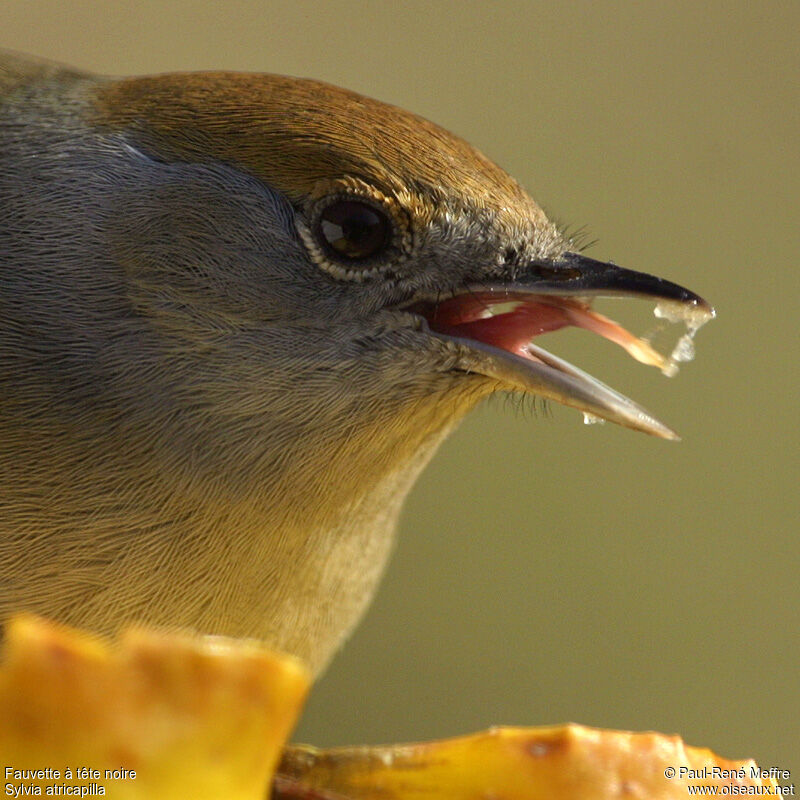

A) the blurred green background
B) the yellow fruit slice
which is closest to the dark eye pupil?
the yellow fruit slice

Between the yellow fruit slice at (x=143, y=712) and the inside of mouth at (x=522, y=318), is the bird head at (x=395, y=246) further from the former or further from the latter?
the yellow fruit slice at (x=143, y=712)

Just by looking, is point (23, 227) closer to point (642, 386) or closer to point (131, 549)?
point (131, 549)

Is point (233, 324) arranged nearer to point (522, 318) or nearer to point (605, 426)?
point (522, 318)

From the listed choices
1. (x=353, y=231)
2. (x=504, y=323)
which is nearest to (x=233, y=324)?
(x=353, y=231)

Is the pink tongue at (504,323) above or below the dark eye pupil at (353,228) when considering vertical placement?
below

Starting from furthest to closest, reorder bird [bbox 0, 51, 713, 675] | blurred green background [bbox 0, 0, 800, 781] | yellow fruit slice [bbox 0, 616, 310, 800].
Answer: blurred green background [bbox 0, 0, 800, 781]
bird [bbox 0, 51, 713, 675]
yellow fruit slice [bbox 0, 616, 310, 800]

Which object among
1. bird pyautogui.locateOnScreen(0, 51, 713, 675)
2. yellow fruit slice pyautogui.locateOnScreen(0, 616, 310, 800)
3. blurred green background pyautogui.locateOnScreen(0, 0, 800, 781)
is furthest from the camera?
blurred green background pyautogui.locateOnScreen(0, 0, 800, 781)

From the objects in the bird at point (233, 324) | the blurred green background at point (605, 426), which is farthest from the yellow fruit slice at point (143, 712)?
the blurred green background at point (605, 426)

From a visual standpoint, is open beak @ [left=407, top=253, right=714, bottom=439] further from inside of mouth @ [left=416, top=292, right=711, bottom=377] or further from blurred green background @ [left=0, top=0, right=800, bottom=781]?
blurred green background @ [left=0, top=0, right=800, bottom=781]
